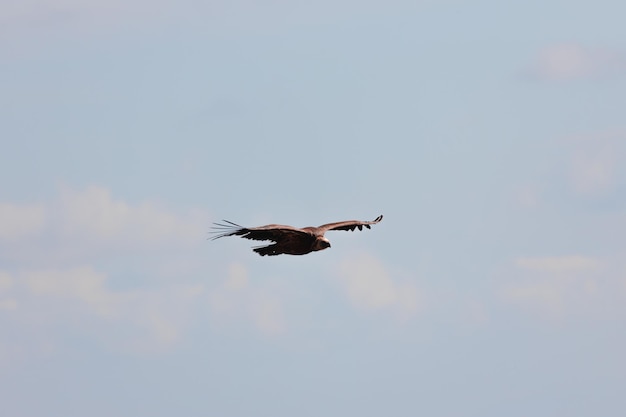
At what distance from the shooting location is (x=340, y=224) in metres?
91.5

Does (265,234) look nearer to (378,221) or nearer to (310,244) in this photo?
(310,244)

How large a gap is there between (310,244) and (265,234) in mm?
2900

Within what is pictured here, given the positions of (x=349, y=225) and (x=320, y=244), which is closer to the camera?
(x=320, y=244)

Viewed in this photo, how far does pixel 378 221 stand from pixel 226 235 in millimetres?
13961

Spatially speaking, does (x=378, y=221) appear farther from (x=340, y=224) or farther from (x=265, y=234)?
(x=265, y=234)

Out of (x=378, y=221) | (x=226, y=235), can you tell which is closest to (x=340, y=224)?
(x=378, y=221)

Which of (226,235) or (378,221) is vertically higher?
(378,221)

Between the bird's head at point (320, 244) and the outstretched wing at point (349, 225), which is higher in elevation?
the outstretched wing at point (349, 225)

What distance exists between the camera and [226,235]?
8131cm

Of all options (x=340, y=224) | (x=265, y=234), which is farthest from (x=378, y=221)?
(x=265, y=234)

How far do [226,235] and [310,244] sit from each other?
6.03 metres

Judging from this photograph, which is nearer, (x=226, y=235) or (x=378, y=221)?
(x=226, y=235)

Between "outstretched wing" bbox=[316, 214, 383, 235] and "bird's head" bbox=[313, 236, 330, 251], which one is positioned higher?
"outstretched wing" bbox=[316, 214, 383, 235]

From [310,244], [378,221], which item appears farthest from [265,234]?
[378,221]
